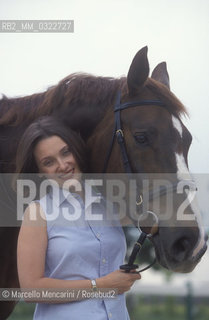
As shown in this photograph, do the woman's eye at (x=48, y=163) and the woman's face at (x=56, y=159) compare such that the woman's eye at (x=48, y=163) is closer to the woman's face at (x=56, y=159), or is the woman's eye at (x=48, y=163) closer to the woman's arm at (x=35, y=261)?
the woman's face at (x=56, y=159)

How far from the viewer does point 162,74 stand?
259 cm

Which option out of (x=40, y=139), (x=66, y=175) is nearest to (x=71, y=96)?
(x=40, y=139)

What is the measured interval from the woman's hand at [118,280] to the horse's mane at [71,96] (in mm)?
930

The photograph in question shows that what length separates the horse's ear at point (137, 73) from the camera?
2.27 meters

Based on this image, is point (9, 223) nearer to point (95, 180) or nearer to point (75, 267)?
point (95, 180)

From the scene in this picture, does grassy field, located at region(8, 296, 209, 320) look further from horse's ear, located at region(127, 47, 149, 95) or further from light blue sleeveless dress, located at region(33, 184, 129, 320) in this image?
light blue sleeveless dress, located at region(33, 184, 129, 320)

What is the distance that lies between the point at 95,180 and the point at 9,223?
1.99 ft

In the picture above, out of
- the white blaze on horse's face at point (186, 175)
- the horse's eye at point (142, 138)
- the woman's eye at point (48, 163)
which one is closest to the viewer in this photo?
the white blaze on horse's face at point (186, 175)

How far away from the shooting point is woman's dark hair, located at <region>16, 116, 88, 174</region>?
80.0 inches

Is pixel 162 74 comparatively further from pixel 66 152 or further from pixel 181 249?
pixel 181 249

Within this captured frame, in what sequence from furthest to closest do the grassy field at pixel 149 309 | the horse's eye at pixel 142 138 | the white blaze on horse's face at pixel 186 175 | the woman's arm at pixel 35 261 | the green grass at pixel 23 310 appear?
1. the green grass at pixel 23 310
2. the grassy field at pixel 149 309
3. the horse's eye at pixel 142 138
4. the white blaze on horse's face at pixel 186 175
5. the woman's arm at pixel 35 261

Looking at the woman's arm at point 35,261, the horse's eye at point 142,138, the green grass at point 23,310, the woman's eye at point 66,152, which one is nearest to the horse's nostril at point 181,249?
the woman's arm at point 35,261

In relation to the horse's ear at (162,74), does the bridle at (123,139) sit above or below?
below

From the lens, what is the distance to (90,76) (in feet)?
8.14
